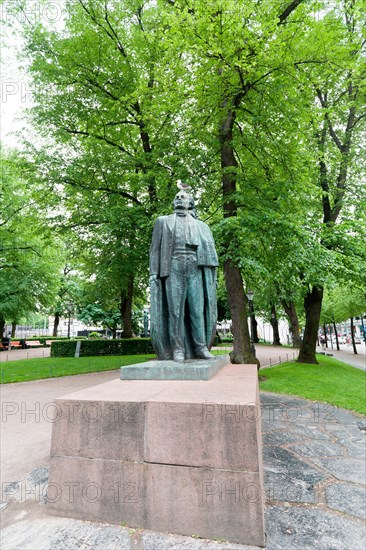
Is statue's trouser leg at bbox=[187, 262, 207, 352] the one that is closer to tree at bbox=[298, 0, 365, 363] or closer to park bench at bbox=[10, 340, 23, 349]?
tree at bbox=[298, 0, 365, 363]

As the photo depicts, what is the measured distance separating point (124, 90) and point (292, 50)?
7.33 meters

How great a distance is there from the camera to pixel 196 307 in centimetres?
472

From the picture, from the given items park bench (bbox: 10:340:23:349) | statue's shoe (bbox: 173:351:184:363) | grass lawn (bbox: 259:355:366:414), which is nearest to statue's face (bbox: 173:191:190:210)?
statue's shoe (bbox: 173:351:184:363)

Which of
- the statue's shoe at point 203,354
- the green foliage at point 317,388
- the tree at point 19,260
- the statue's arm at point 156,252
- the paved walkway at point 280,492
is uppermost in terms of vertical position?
the tree at point 19,260

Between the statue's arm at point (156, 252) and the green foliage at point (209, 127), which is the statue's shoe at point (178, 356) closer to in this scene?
the statue's arm at point (156, 252)

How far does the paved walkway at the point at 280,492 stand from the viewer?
8.25ft

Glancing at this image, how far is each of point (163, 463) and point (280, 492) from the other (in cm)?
160

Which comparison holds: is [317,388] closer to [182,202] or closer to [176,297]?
[176,297]

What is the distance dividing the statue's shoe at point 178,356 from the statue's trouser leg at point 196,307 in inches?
15.6

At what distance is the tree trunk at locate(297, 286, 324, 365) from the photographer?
57.9 feet

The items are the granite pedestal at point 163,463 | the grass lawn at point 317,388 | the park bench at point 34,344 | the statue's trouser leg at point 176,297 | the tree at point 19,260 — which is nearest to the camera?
the granite pedestal at point 163,463

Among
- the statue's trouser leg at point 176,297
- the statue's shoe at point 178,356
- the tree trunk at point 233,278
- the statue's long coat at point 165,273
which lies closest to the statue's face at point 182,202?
the statue's long coat at point 165,273

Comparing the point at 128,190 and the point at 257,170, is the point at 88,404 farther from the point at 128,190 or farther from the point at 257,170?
the point at 128,190

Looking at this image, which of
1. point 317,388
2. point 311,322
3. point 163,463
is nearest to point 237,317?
point 317,388
